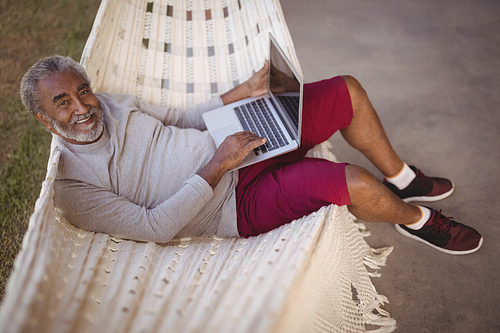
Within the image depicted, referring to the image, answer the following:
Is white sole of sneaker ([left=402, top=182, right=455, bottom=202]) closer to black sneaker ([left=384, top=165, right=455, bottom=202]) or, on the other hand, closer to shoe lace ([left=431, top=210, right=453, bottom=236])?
black sneaker ([left=384, top=165, right=455, bottom=202])

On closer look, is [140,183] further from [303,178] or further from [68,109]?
[303,178]

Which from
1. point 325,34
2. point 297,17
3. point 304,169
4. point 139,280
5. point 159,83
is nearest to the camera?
point 139,280

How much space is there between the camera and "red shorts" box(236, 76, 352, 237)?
100cm

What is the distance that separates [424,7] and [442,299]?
2149mm

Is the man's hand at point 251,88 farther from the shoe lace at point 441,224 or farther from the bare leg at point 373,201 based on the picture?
the shoe lace at point 441,224

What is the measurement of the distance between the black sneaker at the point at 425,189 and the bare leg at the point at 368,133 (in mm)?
88

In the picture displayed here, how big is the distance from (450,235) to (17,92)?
2466mm

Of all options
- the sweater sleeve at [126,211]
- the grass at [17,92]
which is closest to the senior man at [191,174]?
the sweater sleeve at [126,211]

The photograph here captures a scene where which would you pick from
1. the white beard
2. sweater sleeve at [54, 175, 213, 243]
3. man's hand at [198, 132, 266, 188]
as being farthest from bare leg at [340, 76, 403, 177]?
the white beard

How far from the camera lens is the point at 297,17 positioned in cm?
254

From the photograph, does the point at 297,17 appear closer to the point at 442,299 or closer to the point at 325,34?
the point at 325,34

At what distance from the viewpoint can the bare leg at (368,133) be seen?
125 centimetres

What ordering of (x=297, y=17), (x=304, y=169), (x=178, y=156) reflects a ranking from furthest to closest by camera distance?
(x=297, y=17) → (x=178, y=156) → (x=304, y=169)

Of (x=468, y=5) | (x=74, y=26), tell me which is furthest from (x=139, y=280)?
(x=468, y=5)
